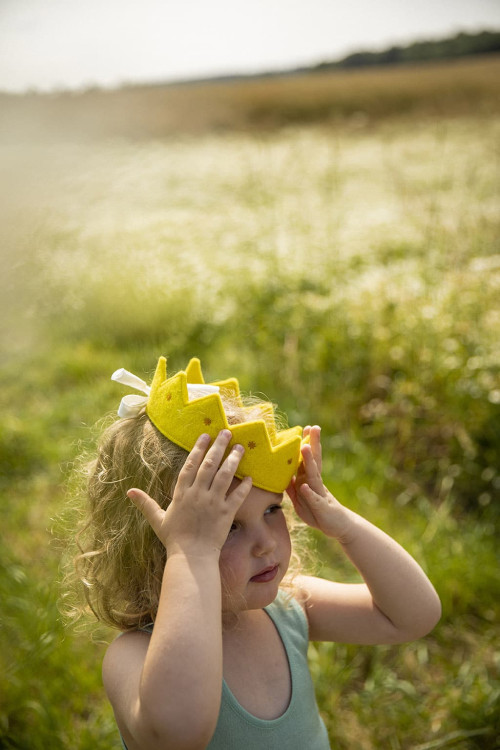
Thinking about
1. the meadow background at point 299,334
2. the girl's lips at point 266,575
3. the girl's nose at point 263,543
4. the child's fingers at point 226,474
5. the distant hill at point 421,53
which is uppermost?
the distant hill at point 421,53

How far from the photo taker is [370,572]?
4.42ft

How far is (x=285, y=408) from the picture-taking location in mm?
3529

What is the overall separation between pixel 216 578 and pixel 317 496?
Result: 0.37 m

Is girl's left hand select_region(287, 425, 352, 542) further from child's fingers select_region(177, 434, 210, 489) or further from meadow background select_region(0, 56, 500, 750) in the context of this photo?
meadow background select_region(0, 56, 500, 750)

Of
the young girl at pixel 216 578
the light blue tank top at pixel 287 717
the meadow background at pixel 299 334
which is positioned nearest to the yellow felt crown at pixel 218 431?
the young girl at pixel 216 578

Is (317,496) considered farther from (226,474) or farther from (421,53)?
(421,53)

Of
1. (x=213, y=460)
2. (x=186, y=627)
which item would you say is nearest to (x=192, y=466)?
(x=213, y=460)

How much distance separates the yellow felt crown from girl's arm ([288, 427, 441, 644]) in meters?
0.15

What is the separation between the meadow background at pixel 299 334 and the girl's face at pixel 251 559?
0.75 metres

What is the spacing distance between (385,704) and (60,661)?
1.13 metres

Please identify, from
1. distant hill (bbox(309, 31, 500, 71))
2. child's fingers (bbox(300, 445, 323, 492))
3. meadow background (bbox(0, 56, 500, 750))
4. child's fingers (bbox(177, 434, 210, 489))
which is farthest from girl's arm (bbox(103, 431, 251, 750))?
distant hill (bbox(309, 31, 500, 71))

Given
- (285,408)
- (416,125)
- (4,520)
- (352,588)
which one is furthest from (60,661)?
(416,125)

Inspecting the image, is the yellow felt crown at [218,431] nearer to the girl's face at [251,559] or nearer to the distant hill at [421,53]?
the girl's face at [251,559]

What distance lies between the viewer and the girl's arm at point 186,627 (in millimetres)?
965
